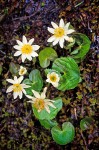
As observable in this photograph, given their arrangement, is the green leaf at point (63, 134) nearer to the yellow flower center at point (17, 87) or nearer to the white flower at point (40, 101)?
the white flower at point (40, 101)

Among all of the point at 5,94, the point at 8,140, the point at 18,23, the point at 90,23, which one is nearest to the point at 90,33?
the point at 90,23

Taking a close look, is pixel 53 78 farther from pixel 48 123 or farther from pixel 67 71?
pixel 48 123

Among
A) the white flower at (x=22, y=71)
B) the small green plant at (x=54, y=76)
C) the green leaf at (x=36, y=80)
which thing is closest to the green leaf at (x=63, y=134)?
the small green plant at (x=54, y=76)

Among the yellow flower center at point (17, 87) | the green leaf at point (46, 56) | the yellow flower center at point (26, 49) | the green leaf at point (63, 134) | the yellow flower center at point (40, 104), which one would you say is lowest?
the green leaf at point (63, 134)

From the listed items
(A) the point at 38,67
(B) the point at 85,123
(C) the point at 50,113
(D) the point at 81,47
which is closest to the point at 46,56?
(A) the point at 38,67

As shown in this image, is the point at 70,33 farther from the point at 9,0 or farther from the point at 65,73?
the point at 9,0
